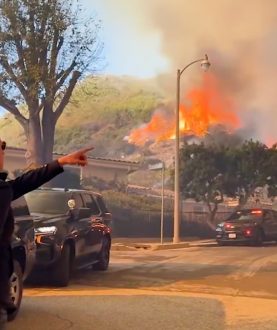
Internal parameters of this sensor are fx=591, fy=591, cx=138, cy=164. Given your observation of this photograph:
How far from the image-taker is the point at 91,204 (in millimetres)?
11656

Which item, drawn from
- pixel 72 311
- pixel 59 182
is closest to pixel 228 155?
pixel 59 182

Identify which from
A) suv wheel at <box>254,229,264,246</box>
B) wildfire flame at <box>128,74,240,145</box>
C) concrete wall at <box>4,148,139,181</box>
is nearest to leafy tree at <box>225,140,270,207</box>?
suv wheel at <box>254,229,264,246</box>

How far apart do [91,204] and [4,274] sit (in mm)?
8302

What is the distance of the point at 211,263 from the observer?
1399 cm

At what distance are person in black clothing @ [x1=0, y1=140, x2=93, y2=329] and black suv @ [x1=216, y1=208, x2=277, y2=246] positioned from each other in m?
18.7

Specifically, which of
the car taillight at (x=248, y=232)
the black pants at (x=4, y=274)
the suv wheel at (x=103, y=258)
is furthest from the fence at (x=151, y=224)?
the black pants at (x=4, y=274)

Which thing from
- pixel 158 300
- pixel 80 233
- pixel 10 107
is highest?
pixel 10 107

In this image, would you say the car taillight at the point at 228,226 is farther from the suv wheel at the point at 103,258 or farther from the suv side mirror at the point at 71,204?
the suv side mirror at the point at 71,204

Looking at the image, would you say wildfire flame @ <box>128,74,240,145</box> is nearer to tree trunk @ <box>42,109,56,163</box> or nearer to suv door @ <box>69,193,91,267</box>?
tree trunk @ <box>42,109,56,163</box>

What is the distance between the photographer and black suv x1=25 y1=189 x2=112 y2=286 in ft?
30.5

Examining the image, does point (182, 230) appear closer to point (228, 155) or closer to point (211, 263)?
point (228, 155)

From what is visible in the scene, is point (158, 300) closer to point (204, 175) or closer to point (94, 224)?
point (94, 224)

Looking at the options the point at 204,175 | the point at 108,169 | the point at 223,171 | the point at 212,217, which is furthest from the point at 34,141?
the point at 108,169

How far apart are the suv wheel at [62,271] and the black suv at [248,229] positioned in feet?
43.1
